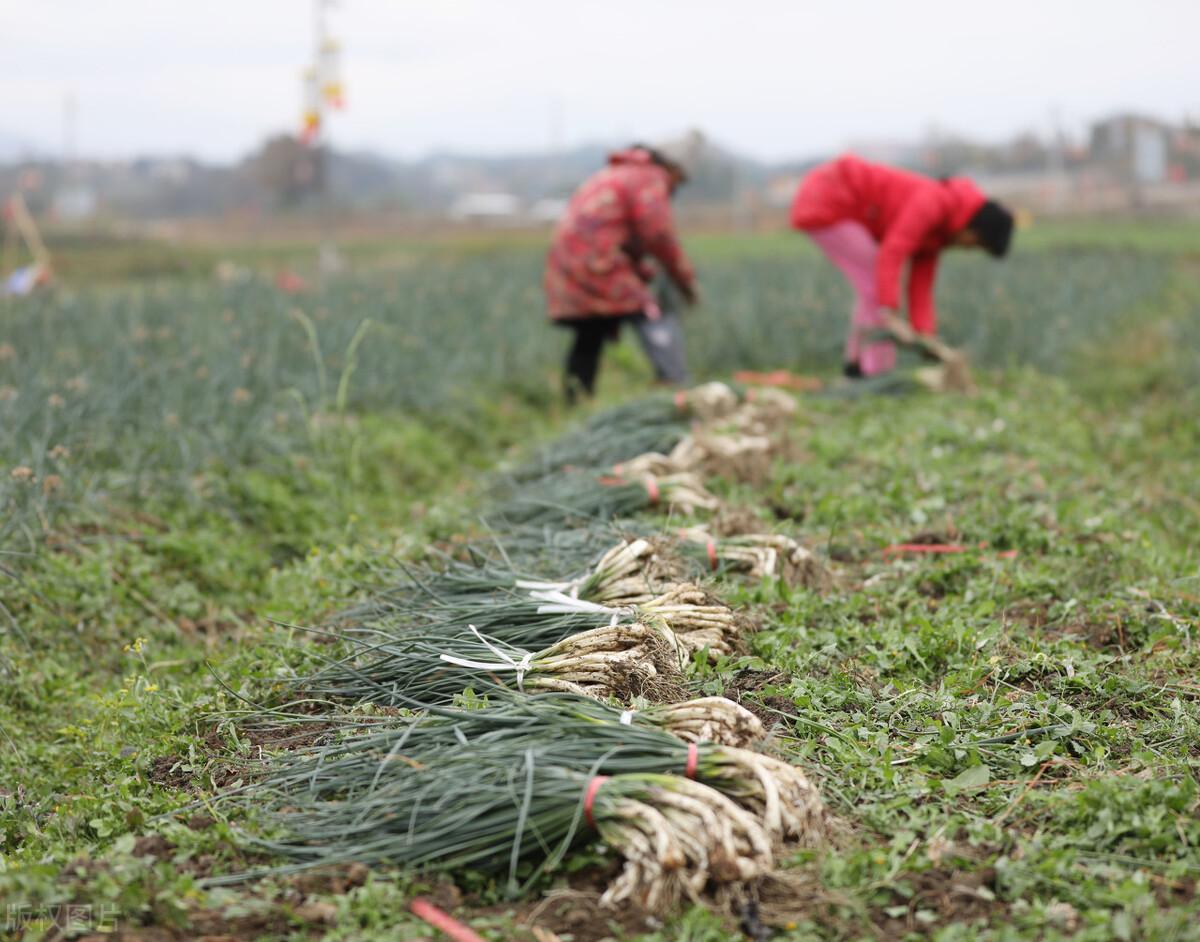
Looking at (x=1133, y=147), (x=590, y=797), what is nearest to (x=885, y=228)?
(x=590, y=797)

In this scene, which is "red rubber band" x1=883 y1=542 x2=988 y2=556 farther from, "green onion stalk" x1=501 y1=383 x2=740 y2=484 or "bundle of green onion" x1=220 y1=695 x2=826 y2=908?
"bundle of green onion" x1=220 y1=695 x2=826 y2=908

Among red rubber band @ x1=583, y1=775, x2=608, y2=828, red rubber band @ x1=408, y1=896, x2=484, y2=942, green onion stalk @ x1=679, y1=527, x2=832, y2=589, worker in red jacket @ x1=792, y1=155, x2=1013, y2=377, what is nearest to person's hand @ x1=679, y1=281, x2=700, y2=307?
worker in red jacket @ x1=792, y1=155, x2=1013, y2=377

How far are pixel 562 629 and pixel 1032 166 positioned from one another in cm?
3779

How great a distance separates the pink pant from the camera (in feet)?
24.8

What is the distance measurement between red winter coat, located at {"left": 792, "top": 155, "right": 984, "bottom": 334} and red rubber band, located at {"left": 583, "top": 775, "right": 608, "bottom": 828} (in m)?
5.35

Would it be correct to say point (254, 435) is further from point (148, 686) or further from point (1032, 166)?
point (1032, 166)

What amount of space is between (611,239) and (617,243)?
0.19 ft

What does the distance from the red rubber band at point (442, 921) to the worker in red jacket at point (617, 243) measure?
523cm

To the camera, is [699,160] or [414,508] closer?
[414,508]

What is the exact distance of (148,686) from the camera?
11.0ft

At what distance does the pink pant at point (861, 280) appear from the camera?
7.57 meters

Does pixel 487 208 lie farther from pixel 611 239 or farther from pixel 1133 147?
pixel 611 239

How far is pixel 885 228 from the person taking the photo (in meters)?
7.59

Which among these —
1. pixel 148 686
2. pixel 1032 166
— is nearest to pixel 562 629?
pixel 148 686
